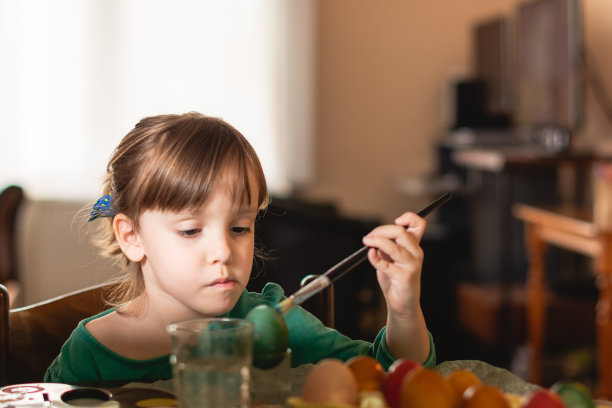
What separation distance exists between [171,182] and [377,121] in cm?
376

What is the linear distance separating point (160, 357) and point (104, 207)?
200 mm

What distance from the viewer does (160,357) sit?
3.06 ft

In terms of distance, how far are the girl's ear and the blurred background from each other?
2065mm

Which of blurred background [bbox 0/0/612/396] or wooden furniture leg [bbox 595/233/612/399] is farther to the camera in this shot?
blurred background [bbox 0/0/612/396]

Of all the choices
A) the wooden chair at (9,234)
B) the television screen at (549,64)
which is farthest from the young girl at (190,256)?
the television screen at (549,64)

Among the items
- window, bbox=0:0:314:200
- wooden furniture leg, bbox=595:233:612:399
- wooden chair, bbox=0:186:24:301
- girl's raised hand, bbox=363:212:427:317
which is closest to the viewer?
girl's raised hand, bbox=363:212:427:317

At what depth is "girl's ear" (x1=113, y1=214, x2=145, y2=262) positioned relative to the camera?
3.18ft

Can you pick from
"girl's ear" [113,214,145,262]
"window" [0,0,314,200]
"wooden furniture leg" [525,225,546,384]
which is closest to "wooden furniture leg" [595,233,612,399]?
"wooden furniture leg" [525,225,546,384]

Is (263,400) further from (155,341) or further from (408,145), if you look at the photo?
(408,145)

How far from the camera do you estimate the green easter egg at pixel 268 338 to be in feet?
2.28

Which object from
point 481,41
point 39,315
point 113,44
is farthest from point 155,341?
point 481,41

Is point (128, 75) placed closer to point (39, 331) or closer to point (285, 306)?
point (39, 331)

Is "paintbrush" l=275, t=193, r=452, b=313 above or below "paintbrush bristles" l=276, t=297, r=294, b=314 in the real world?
above

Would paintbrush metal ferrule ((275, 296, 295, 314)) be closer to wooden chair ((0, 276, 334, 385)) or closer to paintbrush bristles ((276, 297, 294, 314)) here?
paintbrush bristles ((276, 297, 294, 314))
